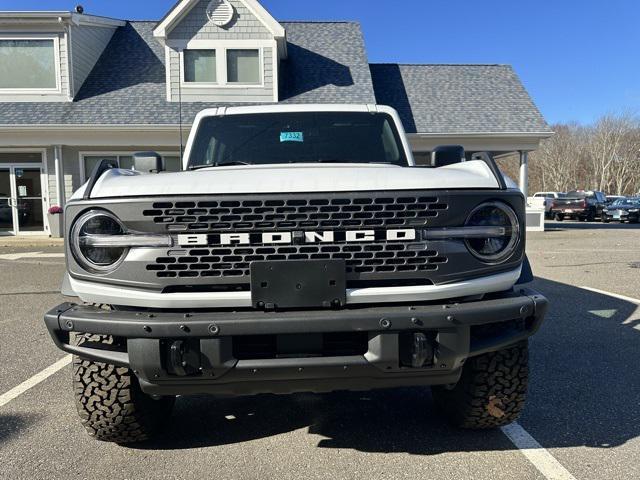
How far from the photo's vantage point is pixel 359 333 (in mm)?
2332

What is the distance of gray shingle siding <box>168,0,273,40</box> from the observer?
50.2 feet

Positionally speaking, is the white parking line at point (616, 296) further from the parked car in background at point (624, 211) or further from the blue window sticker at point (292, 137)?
the parked car in background at point (624, 211)

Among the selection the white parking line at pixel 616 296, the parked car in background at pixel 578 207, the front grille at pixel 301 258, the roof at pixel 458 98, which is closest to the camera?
the front grille at pixel 301 258

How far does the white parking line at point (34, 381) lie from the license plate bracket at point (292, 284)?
7.87 ft

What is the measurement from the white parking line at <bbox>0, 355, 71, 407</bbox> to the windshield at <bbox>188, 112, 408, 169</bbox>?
6.64 ft

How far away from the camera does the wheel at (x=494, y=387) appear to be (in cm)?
273

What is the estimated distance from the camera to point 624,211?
2522 centimetres

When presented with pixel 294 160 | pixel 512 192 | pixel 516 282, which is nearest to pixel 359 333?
pixel 516 282

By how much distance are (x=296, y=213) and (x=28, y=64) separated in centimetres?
1610

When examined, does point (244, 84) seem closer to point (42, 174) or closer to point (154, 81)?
point (154, 81)

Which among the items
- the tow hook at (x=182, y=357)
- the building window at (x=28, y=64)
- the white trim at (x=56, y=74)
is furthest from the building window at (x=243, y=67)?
the tow hook at (x=182, y=357)

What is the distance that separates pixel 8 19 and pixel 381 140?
15093mm

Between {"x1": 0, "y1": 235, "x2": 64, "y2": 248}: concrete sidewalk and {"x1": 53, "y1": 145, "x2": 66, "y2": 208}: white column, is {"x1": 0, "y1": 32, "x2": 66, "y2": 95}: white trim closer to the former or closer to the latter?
{"x1": 53, "y1": 145, "x2": 66, "y2": 208}: white column

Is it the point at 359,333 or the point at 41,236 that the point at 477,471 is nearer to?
the point at 359,333
